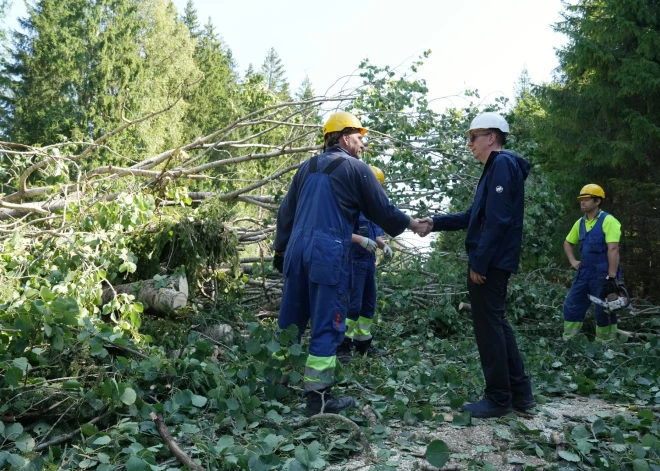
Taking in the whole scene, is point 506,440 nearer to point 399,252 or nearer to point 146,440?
point 146,440

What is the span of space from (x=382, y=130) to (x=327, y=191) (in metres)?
4.71

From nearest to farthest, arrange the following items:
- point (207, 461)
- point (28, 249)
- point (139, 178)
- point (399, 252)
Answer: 1. point (207, 461)
2. point (28, 249)
3. point (139, 178)
4. point (399, 252)

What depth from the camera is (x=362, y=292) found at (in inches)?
216

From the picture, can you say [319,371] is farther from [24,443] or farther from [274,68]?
[274,68]

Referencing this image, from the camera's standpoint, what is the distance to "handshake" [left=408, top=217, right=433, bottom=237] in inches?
162

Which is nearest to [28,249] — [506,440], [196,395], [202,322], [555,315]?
[202,322]

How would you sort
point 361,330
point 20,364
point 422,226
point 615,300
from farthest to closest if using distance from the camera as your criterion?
point 615,300
point 361,330
point 422,226
point 20,364

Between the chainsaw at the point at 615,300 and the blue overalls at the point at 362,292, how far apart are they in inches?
106

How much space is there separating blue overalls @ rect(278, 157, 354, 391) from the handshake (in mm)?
581

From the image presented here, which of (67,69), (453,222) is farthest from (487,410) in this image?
(67,69)

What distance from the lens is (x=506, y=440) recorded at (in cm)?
336

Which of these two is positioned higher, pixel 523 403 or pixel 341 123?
pixel 341 123

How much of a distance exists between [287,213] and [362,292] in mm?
1715

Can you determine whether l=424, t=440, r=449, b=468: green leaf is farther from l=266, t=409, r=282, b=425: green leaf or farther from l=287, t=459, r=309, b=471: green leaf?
l=266, t=409, r=282, b=425: green leaf
